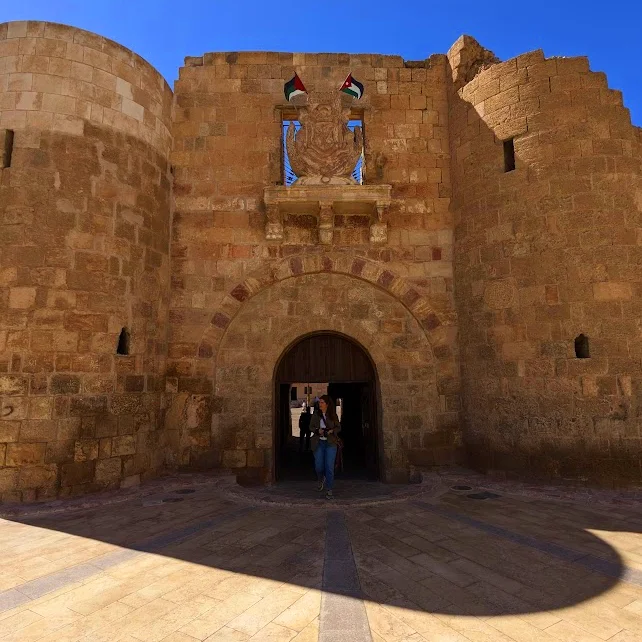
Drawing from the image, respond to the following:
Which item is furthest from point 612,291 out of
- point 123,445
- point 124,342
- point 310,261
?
point 123,445

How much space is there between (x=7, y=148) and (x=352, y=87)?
19.8ft

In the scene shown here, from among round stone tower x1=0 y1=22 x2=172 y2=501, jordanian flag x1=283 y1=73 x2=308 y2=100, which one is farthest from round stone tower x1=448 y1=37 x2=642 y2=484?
round stone tower x1=0 y1=22 x2=172 y2=501

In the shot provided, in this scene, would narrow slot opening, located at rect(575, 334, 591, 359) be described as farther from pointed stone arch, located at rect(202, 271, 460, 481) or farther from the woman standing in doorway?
the woman standing in doorway

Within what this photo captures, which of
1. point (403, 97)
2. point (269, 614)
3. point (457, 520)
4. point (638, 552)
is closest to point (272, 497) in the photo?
point (457, 520)

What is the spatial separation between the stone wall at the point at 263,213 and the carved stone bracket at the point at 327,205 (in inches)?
8.1

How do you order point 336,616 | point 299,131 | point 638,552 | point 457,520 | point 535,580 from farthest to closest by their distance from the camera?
point 299,131
point 457,520
point 638,552
point 535,580
point 336,616

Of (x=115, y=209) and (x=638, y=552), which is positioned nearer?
(x=638, y=552)

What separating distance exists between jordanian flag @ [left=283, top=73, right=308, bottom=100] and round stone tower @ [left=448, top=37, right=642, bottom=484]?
134 inches

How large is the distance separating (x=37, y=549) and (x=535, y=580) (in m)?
4.65

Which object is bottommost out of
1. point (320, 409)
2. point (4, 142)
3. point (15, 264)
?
point (320, 409)

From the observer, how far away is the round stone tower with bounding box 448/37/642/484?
22.8 ft

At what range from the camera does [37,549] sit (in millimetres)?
4434

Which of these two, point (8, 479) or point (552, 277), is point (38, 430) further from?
point (552, 277)

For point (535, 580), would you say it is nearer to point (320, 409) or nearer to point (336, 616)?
point (336, 616)
